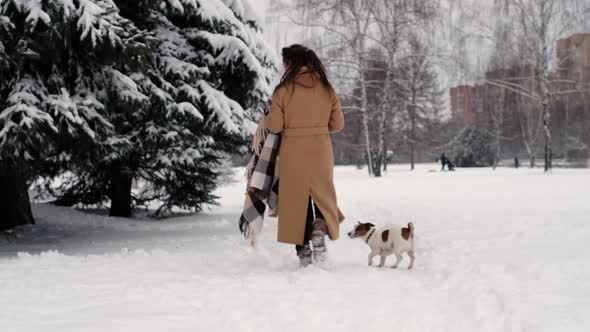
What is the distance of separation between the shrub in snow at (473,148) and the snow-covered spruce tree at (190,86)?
139 feet

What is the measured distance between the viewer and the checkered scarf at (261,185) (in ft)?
15.8

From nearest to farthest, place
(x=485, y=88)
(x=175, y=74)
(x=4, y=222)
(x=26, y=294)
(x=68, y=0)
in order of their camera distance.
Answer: (x=26, y=294)
(x=68, y=0)
(x=175, y=74)
(x=4, y=222)
(x=485, y=88)

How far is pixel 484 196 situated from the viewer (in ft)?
43.0

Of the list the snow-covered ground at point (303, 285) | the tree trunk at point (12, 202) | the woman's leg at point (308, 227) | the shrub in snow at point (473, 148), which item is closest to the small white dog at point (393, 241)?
the snow-covered ground at point (303, 285)

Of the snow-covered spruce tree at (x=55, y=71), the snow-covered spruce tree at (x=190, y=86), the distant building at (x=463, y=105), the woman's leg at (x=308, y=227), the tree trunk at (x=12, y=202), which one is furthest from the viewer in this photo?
the distant building at (x=463, y=105)

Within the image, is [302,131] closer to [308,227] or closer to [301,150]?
[301,150]

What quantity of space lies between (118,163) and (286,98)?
5.50 m

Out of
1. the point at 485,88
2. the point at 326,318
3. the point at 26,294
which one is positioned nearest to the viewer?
the point at 326,318

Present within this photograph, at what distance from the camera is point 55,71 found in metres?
6.12

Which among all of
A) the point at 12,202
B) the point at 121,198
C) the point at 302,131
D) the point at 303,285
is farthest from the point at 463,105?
the point at 303,285

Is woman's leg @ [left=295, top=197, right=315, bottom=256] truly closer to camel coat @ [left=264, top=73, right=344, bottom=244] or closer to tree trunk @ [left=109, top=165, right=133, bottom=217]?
camel coat @ [left=264, top=73, right=344, bottom=244]

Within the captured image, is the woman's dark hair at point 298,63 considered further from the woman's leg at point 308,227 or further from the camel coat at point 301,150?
the woman's leg at point 308,227

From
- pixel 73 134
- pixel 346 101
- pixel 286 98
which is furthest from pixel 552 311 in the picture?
pixel 346 101

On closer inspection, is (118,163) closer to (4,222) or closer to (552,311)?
(4,222)
